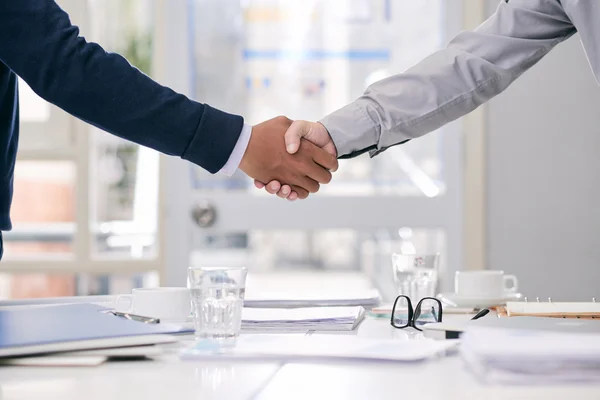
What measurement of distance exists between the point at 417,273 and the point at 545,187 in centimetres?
151

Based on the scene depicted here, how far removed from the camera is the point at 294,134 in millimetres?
1952

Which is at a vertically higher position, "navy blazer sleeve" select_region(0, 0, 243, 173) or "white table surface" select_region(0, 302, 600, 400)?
"navy blazer sleeve" select_region(0, 0, 243, 173)

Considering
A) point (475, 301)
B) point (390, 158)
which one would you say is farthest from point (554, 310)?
point (390, 158)

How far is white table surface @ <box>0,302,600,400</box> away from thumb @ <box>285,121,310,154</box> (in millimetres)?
1132

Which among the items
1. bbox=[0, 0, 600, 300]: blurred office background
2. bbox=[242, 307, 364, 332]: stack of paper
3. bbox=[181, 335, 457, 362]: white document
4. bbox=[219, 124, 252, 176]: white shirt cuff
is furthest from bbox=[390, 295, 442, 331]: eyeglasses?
bbox=[0, 0, 600, 300]: blurred office background

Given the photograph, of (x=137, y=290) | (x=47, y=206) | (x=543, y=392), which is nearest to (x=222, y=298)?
(x=137, y=290)

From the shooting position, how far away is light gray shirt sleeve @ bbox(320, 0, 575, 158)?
6.28 ft

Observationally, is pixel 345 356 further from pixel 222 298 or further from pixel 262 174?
pixel 262 174

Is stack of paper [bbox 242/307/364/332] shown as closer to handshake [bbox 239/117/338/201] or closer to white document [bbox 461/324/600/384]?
white document [bbox 461/324/600/384]

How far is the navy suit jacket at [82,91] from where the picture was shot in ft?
5.05

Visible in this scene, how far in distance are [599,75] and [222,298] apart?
3.88 feet

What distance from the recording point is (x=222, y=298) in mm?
1001

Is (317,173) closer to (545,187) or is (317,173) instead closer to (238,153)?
(238,153)

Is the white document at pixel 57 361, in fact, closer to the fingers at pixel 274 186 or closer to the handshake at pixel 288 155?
the handshake at pixel 288 155
